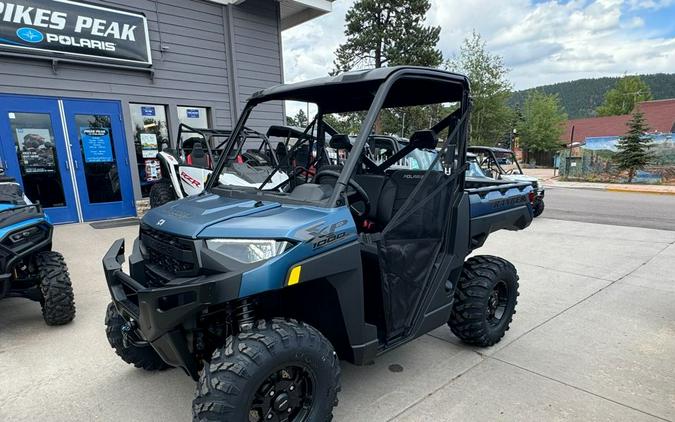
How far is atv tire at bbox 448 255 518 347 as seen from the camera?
2.98 metres

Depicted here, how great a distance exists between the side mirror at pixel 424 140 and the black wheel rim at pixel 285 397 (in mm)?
1599

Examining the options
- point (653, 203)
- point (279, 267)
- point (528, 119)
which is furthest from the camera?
point (528, 119)

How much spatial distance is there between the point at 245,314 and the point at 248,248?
0.36 m

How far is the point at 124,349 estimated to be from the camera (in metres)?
2.69

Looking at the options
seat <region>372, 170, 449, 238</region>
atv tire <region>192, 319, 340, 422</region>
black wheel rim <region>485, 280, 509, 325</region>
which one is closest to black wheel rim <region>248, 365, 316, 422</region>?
atv tire <region>192, 319, 340, 422</region>

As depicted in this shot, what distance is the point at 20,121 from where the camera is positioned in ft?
22.4

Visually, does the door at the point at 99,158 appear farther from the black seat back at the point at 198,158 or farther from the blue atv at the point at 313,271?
the blue atv at the point at 313,271

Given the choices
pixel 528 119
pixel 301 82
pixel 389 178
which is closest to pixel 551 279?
pixel 389 178

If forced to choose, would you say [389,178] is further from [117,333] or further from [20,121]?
[20,121]

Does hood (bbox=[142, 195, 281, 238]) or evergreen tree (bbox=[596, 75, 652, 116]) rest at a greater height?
evergreen tree (bbox=[596, 75, 652, 116])

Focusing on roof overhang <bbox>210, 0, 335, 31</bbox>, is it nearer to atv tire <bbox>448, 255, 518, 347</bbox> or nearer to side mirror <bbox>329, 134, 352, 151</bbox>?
side mirror <bbox>329, 134, 352, 151</bbox>

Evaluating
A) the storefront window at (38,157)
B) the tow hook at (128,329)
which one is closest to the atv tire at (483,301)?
the tow hook at (128,329)

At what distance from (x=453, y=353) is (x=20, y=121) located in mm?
7887

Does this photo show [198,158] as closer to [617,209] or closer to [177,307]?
[177,307]
